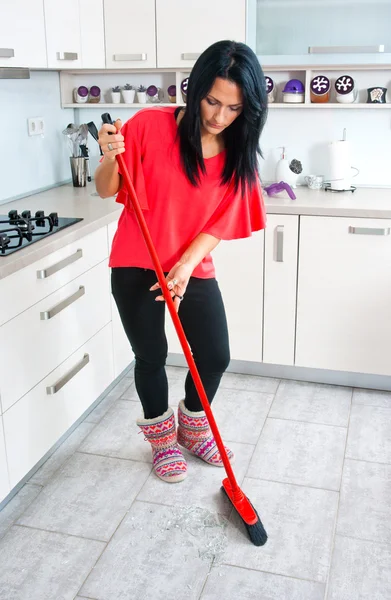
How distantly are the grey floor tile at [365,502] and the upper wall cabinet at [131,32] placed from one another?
1758 mm

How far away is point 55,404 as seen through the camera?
2180mm

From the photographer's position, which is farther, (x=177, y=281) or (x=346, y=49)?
(x=346, y=49)

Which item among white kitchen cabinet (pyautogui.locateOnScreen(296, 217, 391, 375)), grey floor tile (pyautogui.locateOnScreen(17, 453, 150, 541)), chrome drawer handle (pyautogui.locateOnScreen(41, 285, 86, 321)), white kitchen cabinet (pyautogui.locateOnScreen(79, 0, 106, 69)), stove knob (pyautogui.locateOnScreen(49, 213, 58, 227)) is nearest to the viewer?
grey floor tile (pyautogui.locateOnScreen(17, 453, 150, 541))

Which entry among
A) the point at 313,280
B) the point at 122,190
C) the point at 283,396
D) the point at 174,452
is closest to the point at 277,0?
the point at 313,280

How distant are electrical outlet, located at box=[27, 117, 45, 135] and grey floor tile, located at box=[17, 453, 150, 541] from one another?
53.8 inches

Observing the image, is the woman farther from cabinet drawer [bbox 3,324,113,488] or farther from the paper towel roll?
the paper towel roll

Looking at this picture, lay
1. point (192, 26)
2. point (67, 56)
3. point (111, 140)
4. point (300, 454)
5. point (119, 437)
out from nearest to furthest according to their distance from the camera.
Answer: point (111, 140) → point (300, 454) → point (119, 437) → point (67, 56) → point (192, 26)

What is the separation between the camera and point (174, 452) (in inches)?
86.1

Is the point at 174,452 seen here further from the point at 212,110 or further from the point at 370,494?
the point at 212,110

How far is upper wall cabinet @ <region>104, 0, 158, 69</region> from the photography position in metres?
2.69

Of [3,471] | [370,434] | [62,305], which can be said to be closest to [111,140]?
[62,305]

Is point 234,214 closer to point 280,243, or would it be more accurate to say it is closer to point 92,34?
point 280,243

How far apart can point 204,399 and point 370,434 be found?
853 millimetres

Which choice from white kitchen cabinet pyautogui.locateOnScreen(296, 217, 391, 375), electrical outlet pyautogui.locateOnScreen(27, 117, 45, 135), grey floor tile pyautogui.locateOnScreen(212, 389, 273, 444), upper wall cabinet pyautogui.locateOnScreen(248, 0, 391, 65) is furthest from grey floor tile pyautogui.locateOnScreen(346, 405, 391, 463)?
electrical outlet pyautogui.locateOnScreen(27, 117, 45, 135)
